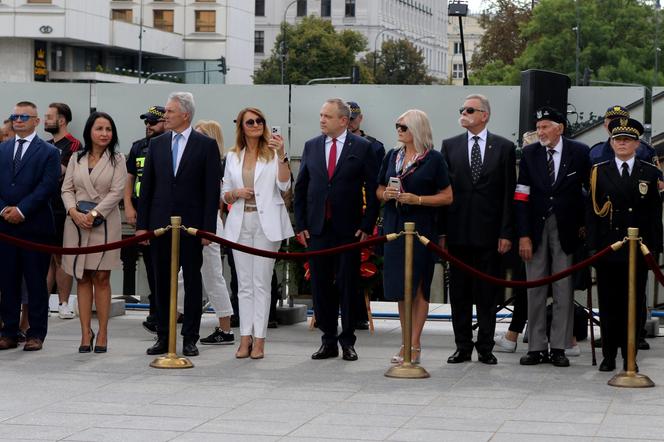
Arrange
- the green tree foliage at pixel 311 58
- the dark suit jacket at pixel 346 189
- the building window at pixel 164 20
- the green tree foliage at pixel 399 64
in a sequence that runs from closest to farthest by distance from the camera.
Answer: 1. the dark suit jacket at pixel 346 189
2. the green tree foliage at pixel 311 58
3. the building window at pixel 164 20
4. the green tree foliage at pixel 399 64

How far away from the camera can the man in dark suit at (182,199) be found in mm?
12234

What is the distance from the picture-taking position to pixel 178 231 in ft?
38.3

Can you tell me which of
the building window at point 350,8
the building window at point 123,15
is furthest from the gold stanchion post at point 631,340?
the building window at point 350,8

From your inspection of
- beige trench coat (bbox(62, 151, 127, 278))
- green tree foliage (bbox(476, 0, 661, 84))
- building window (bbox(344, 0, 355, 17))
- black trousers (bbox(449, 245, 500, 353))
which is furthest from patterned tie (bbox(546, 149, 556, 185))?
building window (bbox(344, 0, 355, 17))

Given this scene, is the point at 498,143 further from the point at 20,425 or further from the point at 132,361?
the point at 20,425

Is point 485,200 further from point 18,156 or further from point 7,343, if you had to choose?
point 7,343

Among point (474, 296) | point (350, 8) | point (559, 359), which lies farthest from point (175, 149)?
point (350, 8)

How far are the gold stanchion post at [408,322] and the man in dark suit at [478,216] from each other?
0.69m

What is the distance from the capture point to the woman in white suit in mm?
12258

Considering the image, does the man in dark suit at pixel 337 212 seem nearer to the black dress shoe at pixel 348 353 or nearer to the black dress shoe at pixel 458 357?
the black dress shoe at pixel 348 353

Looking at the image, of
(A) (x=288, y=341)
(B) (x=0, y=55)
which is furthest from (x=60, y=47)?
(A) (x=288, y=341)

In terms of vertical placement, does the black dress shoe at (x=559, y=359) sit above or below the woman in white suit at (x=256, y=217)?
below

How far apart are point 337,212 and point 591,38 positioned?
7582 cm

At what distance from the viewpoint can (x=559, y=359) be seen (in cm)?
1181
